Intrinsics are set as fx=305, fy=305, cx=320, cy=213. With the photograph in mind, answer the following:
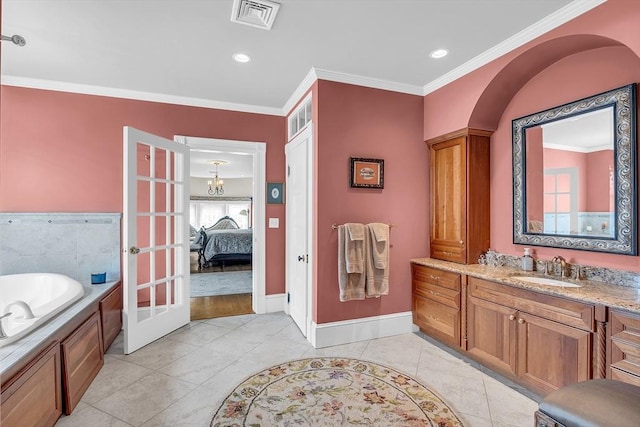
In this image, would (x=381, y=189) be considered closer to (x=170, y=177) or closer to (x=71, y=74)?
(x=170, y=177)

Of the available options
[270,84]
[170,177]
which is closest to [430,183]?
[270,84]

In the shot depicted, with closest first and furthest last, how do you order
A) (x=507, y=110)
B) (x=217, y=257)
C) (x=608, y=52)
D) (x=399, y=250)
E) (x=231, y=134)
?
(x=608, y=52) < (x=507, y=110) < (x=399, y=250) < (x=231, y=134) < (x=217, y=257)

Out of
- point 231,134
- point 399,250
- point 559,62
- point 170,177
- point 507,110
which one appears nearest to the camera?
point 559,62

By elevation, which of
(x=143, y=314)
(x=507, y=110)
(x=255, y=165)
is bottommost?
(x=143, y=314)

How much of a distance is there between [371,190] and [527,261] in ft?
4.77

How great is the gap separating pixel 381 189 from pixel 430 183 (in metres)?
0.60

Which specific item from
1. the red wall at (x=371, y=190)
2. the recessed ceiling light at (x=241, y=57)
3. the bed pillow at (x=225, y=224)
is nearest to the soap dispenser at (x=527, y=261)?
the red wall at (x=371, y=190)

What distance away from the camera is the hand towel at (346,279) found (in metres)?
2.85

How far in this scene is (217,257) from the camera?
257 inches

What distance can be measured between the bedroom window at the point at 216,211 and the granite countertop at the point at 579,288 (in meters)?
8.57

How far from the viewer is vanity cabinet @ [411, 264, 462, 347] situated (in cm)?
268

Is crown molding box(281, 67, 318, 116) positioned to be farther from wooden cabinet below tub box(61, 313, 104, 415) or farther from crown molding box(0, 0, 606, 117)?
wooden cabinet below tub box(61, 313, 104, 415)

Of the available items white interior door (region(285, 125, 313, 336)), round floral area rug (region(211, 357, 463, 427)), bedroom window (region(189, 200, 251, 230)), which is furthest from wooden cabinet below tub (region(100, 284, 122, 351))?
bedroom window (region(189, 200, 251, 230))

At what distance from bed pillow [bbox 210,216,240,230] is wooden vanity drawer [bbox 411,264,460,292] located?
7303 mm
